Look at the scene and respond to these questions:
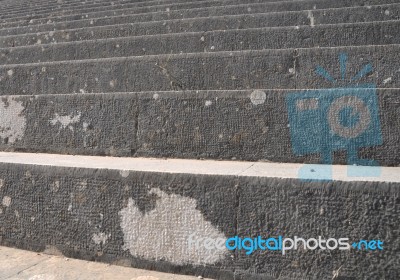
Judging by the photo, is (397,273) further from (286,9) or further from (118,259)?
(286,9)

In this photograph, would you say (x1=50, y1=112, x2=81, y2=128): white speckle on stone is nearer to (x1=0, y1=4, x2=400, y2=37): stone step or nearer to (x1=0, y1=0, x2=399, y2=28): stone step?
(x1=0, y1=4, x2=400, y2=37): stone step

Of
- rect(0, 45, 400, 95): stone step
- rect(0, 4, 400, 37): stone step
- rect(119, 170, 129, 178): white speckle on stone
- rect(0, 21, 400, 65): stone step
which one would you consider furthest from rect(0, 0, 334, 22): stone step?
rect(119, 170, 129, 178): white speckle on stone

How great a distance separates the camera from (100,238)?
76.1 inches

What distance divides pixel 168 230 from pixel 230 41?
80.8 inches

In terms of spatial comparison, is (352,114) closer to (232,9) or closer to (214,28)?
(214,28)

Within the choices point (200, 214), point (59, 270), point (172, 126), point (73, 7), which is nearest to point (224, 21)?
point (172, 126)

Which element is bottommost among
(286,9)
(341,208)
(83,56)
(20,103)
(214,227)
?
(214,227)

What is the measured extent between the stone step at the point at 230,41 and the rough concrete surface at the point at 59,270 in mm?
2093

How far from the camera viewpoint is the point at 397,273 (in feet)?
4.95

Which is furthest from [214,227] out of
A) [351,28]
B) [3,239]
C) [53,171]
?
[351,28]

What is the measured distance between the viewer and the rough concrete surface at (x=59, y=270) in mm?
1789

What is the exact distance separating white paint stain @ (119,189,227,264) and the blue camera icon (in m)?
0.65

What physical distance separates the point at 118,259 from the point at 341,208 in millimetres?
988

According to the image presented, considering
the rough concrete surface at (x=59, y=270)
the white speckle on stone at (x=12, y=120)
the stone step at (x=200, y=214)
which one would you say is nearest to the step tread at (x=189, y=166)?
the stone step at (x=200, y=214)
